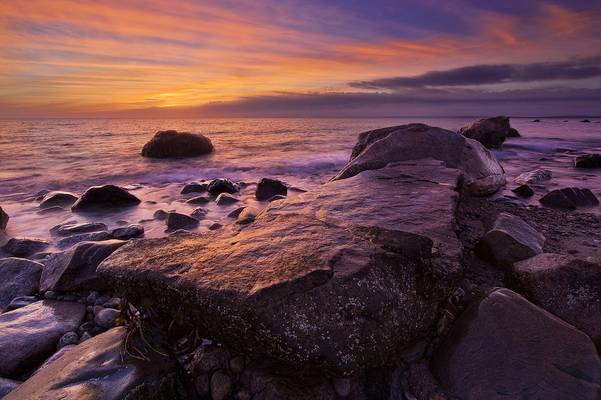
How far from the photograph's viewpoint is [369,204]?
11.0 ft

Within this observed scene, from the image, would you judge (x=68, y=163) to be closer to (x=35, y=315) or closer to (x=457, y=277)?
(x=35, y=315)

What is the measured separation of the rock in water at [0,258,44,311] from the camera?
3.32 m

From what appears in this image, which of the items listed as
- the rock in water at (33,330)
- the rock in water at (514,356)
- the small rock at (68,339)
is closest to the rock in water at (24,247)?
the rock in water at (33,330)

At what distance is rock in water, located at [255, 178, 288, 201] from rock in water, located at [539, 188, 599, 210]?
192 inches

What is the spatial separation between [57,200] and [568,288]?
8194mm

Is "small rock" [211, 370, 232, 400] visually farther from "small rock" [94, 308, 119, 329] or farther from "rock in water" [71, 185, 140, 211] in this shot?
"rock in water" [71, 185, 140, 211]

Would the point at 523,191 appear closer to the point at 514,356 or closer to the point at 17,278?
the point at 514,356

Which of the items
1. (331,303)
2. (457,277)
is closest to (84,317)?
(331,303)

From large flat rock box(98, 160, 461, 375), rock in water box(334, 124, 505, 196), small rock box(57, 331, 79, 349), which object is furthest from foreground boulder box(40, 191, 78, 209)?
large flat rock box(98, 160, 461, 375)

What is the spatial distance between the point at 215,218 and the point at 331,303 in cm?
452

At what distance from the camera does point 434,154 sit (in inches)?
235

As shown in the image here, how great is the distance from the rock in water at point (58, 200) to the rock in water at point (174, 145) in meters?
8.09

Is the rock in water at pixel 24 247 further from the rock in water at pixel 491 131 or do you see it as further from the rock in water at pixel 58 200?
the rock in water at pixel 491 131

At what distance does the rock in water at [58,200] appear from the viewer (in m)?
6.89
